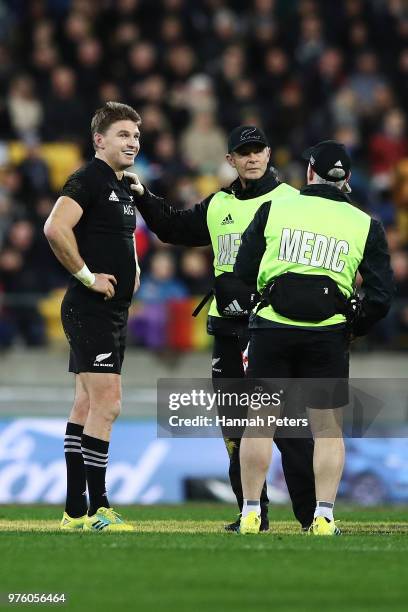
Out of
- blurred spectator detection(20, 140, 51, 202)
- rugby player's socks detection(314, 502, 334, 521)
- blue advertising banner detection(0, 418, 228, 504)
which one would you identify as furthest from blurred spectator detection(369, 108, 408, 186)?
rugby player's socks detection(314, 502, 334, 521)

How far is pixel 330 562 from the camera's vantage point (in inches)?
291

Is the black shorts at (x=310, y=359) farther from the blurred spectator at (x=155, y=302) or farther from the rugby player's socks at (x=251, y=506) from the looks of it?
the blurred spectator at (x=155, y=302)

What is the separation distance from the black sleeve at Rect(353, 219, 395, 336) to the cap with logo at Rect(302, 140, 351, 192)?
329mm

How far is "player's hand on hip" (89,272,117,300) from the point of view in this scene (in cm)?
898

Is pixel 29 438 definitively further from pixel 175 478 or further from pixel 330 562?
pixel 330 562

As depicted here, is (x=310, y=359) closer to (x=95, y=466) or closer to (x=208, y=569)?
(x=95, y=466)

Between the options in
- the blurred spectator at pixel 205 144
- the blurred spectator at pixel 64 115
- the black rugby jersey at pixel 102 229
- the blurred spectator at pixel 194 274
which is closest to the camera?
the black rugby jersey at pixel 102 229

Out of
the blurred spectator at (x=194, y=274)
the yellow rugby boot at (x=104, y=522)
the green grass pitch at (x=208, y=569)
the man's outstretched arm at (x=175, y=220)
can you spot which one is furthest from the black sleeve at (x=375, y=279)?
the blurred spectator at (x=194, y=274)

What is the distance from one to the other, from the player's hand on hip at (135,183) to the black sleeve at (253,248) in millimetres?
1104

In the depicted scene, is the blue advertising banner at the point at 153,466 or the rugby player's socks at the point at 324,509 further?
the blue advertising banner at the point at 153,466

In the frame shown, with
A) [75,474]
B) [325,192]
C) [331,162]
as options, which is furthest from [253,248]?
[75,474]

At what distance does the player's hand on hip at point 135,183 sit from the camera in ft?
31.7

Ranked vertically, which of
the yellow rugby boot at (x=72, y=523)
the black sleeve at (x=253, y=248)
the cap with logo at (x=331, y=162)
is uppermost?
the cap with logo at (x=331, y=162)

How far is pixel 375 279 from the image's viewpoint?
8789mm
